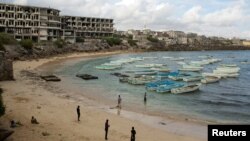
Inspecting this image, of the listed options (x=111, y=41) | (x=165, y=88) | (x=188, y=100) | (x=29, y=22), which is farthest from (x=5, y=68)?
(x=111, y=41)

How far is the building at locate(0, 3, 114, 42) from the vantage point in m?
116

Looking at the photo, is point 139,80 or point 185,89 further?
point 139,80

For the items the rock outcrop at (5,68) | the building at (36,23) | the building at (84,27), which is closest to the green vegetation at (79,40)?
the building at (84,27)

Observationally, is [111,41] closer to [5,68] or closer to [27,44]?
[27,44]

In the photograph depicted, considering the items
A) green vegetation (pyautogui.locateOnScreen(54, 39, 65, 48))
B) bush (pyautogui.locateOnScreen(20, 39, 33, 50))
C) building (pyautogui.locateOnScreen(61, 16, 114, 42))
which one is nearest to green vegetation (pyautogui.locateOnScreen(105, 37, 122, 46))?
building (pyautogui.locateOnScreen(61, 16, 114, 42))

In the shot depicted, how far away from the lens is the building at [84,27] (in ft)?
465

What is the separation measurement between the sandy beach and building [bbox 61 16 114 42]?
10177 cm

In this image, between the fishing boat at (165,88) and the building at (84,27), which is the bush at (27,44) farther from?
the fishing boat at (165,88)

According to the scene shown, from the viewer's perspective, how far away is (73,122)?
94.0ft

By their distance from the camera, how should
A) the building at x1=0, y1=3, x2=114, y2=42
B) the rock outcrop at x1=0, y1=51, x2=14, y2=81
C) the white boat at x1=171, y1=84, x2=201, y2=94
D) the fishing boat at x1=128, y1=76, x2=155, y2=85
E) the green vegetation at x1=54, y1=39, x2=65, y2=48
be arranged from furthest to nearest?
1. the green vegetation at x1=54, y1=39, x2=65, y2=48
2. the building at x1=0, y1=3, x2=114, y2=42
3. the fishing boat at x1=128, y1=76, x2=155, y2=85
4. the white boat at x1=171, y1=84, x2=201, y2=94
5. the rock outcrop at x1=0, y1=51, x2=14, y2=81

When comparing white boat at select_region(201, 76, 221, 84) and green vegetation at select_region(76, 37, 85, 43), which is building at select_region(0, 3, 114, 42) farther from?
white boat at select_region(201, 76, 221, 84)

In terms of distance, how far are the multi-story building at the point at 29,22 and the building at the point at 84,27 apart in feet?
36.1

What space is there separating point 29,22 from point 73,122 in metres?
98.5

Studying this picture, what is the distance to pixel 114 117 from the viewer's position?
32.4 meters
